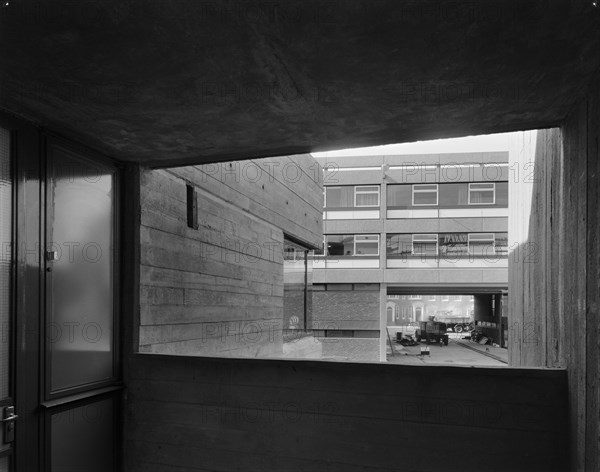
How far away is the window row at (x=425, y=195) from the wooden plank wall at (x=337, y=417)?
60.7 feet

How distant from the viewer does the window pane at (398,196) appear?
69.9 feet

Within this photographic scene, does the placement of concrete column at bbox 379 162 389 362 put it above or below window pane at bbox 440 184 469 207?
below

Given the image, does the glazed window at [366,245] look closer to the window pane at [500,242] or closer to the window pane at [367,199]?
the window pane at [367,199]

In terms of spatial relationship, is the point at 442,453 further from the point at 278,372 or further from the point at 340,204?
the point at 340,204

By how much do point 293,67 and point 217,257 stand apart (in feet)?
9.91

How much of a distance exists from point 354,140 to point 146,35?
1.61 metres

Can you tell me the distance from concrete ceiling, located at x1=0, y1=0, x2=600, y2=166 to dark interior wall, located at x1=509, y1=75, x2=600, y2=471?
28 cm

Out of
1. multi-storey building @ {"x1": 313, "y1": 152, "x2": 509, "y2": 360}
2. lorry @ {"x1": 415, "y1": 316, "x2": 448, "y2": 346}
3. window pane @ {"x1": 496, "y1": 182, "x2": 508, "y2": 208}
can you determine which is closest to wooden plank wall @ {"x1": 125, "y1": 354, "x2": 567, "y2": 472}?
multi-storey building @ {"x1": 313, "y1": 152, "x2": 509, "y2": 360}

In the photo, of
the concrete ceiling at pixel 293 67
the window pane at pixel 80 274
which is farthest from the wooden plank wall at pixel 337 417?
the concrete ceiling at pixel 293 67

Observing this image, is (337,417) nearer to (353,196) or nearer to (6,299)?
(6,299)

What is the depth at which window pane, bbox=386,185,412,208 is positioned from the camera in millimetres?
21297

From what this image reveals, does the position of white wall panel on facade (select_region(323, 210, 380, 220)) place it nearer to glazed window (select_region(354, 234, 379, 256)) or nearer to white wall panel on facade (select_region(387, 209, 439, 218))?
white wall panel on facade (select_region(387, 209, 439, 218))

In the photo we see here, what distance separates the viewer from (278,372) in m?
3.23

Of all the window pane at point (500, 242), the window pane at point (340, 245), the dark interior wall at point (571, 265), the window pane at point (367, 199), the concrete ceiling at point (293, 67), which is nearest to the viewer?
the concrete ceiling at point (293, 67)
